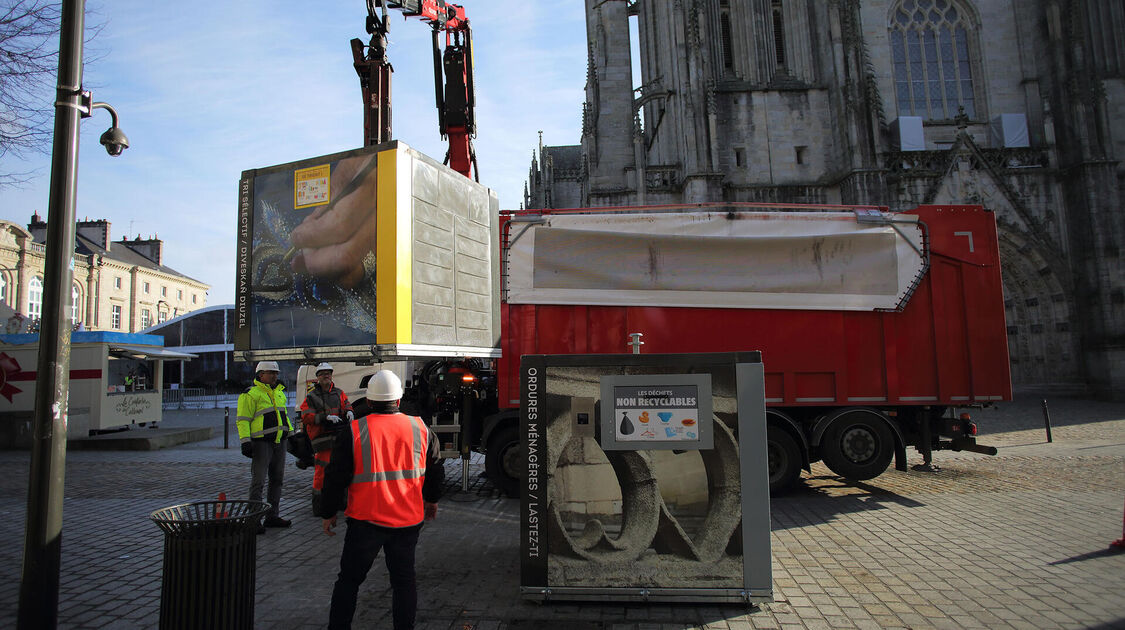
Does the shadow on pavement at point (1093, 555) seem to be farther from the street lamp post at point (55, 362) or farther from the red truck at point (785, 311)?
the street lamp post at point (55, 362)

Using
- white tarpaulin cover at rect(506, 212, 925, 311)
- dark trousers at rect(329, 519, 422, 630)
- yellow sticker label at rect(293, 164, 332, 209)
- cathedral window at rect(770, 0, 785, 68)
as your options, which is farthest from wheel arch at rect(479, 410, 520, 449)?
cathedral window at rect(770, 0, 785, 68)

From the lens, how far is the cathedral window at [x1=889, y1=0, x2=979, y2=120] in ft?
81.7

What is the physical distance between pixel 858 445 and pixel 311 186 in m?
7.21

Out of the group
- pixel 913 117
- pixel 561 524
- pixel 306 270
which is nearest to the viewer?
pixel 561 524

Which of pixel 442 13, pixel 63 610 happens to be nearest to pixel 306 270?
pixel 63 610

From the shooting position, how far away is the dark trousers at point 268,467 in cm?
655

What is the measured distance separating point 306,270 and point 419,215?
1.06m

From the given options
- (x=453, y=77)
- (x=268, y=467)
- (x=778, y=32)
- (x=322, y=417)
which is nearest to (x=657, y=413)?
(x=322, y=417)

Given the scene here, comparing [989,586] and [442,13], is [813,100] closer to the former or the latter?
[442,13]

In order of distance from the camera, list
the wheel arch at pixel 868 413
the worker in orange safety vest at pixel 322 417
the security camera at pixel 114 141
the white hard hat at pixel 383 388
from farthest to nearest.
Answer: the wheel arch at pixel 868 413 → the worker in orange safety vest at pixel 322 417 → the security camera at pixel 114 141 → the white hard hat at pixel 383 388

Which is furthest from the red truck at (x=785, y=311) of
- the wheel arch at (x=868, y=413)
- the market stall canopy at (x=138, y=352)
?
the market stall canopy at (x=138, y=352)

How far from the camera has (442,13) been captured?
9.15 m

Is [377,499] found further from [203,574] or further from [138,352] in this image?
[138,352]

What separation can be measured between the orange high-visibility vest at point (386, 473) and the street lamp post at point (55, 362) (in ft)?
5.42
